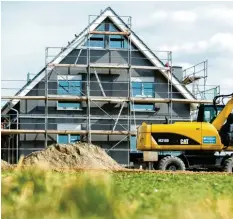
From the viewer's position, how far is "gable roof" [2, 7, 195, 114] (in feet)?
110

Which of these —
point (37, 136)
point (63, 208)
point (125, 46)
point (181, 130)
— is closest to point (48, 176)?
point (63, 208)

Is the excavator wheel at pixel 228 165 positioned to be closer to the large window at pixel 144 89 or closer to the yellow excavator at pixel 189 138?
the yellow excavator at pixel 189 138

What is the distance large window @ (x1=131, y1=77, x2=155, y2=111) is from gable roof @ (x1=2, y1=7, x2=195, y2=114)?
39.4 inches

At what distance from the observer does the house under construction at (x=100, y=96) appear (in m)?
32.9

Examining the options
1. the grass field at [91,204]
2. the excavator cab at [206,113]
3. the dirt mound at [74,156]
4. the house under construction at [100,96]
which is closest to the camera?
the grass field at [91,204]

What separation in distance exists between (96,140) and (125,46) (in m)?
5.88

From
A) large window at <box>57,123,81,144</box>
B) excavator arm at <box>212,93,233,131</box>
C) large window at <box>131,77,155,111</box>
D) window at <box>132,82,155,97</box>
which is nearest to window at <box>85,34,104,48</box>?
large window at <box>131,77,155,111</box>

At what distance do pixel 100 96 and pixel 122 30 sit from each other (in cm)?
397

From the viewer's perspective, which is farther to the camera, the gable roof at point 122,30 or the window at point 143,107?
the window at point 143,107

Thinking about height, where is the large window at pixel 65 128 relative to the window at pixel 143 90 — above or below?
below

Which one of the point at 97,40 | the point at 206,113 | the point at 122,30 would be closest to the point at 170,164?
the point at 206,113

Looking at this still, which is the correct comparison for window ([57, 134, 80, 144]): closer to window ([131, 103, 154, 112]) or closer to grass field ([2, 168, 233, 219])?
window ([131, 103, 154, 112])

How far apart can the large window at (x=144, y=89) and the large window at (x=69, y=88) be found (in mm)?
3196

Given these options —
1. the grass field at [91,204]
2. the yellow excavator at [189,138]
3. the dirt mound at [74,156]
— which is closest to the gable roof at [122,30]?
the dirt mound at [74,156]
